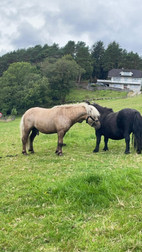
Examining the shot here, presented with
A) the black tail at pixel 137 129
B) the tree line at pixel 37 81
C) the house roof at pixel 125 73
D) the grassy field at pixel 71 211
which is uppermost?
the house roof at pixel 125 73

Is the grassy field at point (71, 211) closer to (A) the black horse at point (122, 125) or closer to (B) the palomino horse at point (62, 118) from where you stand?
(A) the black horse at point (122, 125)

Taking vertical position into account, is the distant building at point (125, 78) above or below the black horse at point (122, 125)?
above

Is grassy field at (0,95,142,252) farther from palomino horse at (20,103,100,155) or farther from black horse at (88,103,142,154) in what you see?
palomino horse at (20,103,100,155)

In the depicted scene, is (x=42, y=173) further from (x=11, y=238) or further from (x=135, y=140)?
(x=135, y=140)

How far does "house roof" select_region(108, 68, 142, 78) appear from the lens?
84.5 metres

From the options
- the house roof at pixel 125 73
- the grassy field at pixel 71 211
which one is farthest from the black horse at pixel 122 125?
→ the house roof at pixel 125 73

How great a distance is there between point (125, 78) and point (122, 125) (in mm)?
85301

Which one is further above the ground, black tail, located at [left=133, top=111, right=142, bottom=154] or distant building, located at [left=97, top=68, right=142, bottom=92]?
distant building, located at [left=97, top=68, right=142, bottom=92]

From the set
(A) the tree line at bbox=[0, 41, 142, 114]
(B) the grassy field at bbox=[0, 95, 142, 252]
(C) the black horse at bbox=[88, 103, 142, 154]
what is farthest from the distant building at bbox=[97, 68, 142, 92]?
(B) the grassy field at bbox=[0, 95, 142, 252]

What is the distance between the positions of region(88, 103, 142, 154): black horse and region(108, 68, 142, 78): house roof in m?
79.6

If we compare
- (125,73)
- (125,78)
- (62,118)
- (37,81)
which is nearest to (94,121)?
(62,118)

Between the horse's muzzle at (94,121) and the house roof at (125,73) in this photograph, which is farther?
the house roof at (125,73)

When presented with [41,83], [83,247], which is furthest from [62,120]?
[41,83]

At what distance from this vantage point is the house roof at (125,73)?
84.5m
